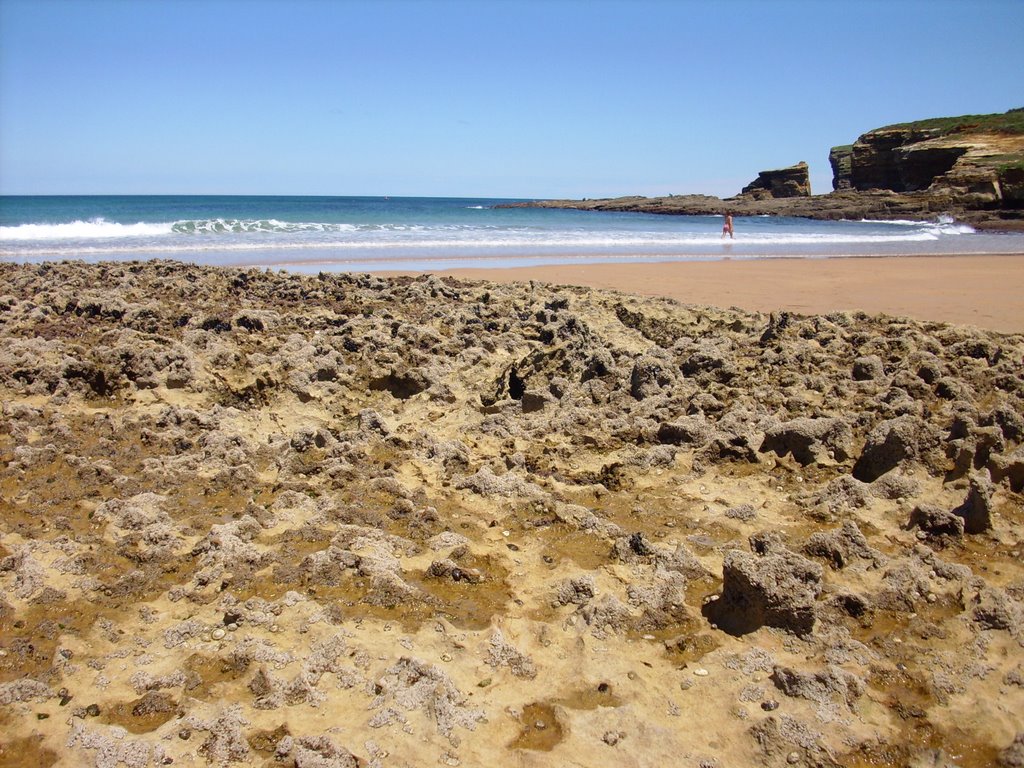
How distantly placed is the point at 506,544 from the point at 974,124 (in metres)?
66.3

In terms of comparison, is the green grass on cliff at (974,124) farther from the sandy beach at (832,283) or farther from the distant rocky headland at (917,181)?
the sandy beach at (832,283)

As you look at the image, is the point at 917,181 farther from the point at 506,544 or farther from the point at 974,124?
the point at 506,544

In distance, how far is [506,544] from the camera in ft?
13.1

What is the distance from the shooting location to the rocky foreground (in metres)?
2.69

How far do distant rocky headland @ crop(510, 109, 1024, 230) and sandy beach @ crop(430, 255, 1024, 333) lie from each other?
24.0 m

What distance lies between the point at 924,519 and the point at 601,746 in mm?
2504

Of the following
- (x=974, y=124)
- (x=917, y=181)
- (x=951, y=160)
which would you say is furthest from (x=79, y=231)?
(x=974, y=124)

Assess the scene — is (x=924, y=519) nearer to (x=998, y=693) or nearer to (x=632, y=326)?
(x=998, y=693)

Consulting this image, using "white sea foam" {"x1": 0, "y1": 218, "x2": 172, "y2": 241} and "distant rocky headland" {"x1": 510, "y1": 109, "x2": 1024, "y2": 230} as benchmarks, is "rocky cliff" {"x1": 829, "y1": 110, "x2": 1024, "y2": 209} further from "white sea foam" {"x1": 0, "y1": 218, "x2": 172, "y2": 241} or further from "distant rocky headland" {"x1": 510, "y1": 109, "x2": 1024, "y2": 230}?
"white sea foam" {"x1": 0, "y1": 218, "x2": 172, "y2": 241}

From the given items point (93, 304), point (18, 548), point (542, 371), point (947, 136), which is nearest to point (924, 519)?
point (542, 371)

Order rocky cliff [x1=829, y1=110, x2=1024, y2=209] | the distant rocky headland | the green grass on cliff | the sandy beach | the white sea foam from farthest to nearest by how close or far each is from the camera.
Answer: the green grass on cliff, rocky cliff [x1=829, y1=110, x2=1024, y2=209], the distant rocky headland, the white sea foam, the sandy beach

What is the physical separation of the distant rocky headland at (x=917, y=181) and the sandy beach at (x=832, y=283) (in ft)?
78.7

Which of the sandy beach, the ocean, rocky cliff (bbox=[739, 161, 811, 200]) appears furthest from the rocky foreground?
rocky cliff (bbox=[739, 161, 811, 200])

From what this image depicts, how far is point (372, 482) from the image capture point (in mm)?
4539
